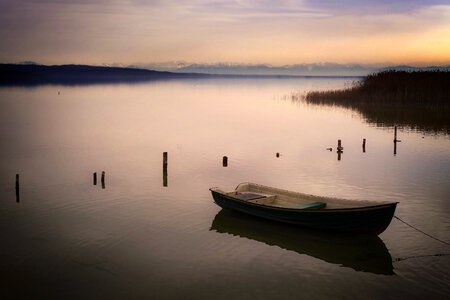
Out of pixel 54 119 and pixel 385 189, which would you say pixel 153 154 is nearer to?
pixel 385 189

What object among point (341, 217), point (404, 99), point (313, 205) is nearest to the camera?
point (341, 217)

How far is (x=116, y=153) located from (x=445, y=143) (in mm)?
24151

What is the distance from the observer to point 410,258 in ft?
53.4

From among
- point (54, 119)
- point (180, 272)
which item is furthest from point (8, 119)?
point (180, 272)

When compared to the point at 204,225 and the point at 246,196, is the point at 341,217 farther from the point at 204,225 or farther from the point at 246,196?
the point at 204,225

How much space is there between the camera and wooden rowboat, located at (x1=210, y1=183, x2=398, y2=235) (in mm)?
17391

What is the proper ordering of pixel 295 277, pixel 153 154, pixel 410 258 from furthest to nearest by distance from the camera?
pixel 153 154, pixel 410 258, pixel 295 277

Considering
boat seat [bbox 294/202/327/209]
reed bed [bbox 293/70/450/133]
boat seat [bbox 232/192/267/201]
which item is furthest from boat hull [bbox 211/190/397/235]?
reed bed [bbox 293/70/450/133]

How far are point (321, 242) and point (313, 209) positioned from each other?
1162 mm

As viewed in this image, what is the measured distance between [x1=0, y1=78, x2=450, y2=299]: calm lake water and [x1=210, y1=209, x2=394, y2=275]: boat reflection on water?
0.06m

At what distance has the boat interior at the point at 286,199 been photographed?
60.8 ft

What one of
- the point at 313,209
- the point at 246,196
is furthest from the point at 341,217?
the point at 246,196

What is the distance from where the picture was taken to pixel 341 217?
1769cm

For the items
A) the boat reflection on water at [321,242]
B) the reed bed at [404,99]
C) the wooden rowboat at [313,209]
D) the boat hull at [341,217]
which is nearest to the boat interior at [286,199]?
the wooden rowboat at [313,209]
